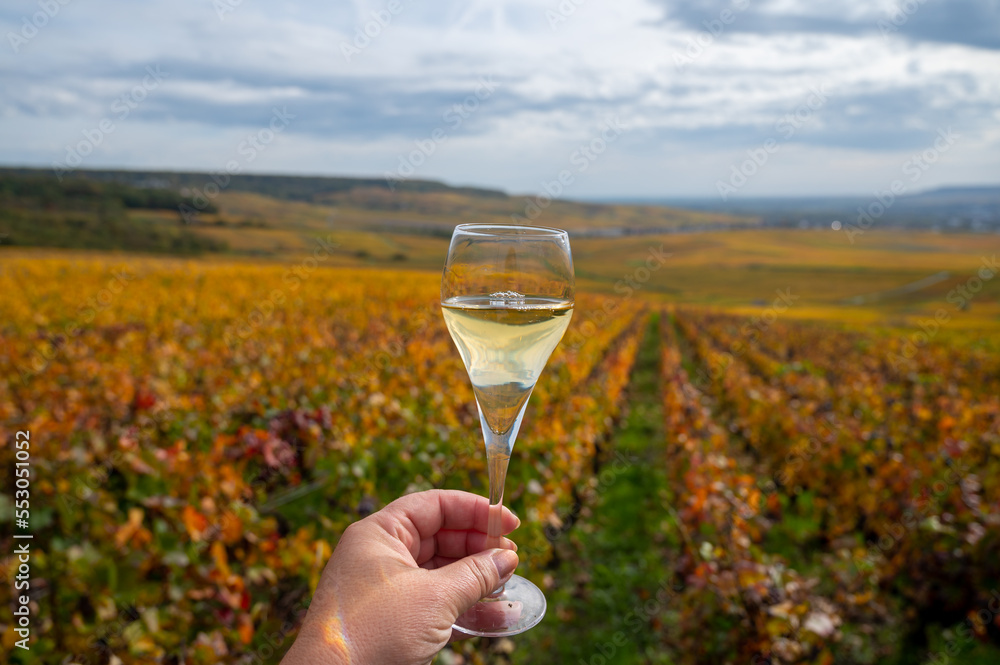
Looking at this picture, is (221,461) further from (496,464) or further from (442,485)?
(496,464)

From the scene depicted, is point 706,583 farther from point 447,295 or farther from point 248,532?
point 447,295

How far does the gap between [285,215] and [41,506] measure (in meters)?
114

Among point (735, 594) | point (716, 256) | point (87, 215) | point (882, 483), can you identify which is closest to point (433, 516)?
point (735, 594)

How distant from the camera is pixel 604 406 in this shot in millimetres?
8477

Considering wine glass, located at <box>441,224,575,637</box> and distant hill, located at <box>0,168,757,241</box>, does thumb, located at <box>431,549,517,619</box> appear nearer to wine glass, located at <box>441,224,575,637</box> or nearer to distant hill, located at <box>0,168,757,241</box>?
wine glass, located at <box>441,224,575,637</box>

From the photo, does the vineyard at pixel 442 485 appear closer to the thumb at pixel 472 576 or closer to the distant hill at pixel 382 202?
the thumb at pixel 472 576

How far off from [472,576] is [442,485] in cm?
276

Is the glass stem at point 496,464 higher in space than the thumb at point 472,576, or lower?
higher

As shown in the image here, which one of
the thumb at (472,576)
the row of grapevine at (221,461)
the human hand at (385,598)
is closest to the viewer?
the human hand at (385,598)

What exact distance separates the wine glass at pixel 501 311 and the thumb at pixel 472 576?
56 mm

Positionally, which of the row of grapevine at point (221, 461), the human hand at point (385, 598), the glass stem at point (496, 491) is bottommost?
the row of grapevine at point (221, 461)

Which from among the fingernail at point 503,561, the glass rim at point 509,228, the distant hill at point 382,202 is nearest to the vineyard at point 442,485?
the fingernail at point 503,561

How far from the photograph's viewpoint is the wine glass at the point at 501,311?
1.43 metres

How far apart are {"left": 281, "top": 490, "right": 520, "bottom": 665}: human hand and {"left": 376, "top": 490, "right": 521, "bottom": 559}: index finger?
0.04 ft
